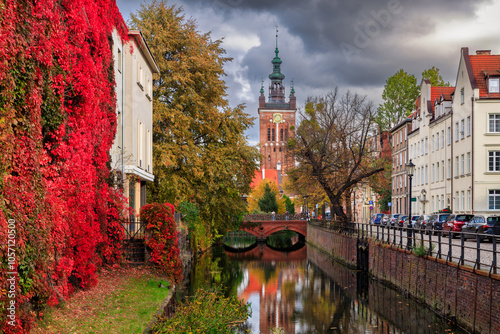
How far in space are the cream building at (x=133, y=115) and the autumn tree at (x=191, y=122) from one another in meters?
4.03

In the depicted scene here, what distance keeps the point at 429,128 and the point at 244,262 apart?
84.3 ft

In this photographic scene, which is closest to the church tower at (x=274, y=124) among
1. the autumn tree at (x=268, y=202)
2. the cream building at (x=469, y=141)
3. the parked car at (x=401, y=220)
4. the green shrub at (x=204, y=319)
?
the autumn tree at (x=268, y=202)

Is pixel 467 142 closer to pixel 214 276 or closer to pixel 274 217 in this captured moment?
pixel 214 276

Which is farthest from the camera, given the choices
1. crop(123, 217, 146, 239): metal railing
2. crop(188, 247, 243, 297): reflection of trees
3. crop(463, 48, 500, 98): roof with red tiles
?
crop(463, 48, 500, 98): roof with red tiles

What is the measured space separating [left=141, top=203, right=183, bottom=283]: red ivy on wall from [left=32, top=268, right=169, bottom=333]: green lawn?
2.07 m

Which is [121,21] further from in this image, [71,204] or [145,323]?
[145,323]

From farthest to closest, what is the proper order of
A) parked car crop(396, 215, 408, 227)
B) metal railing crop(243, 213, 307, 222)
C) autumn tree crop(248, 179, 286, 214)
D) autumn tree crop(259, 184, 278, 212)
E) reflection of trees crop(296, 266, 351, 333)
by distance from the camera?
1. autumn tree crop(248, 179, 286, 214)
2. autumn tree crop(259, 184, 278, 212)
3. metal railing crop(243, 213, 307, 222)
4. parked car crop(396, 215, 408, 227)
5. reflection of trees crop(296, 266, 351, 333)

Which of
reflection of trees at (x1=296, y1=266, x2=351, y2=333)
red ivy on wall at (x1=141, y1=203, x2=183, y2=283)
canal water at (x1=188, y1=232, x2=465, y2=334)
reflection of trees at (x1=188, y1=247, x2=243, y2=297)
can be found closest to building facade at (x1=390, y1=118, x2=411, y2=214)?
canal water at (x1=188, y1=232, x2=465, y2=334)

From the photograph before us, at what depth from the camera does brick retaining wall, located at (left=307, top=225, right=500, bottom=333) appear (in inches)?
539

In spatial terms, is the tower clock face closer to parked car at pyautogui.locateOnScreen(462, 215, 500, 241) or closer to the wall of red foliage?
parked car at pyautogui.locateOnScreen(462, 215, 500, 241)

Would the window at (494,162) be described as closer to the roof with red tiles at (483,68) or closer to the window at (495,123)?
the window at (495,123)

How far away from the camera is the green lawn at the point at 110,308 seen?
11461 millimetres

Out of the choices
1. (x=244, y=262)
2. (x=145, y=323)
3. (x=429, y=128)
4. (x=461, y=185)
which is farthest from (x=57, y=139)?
(x=429, y=128)

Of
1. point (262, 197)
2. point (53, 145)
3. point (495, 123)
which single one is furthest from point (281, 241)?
point (53, 145)
